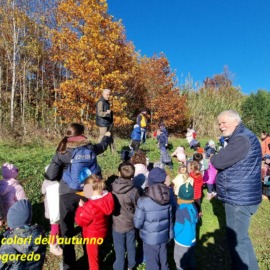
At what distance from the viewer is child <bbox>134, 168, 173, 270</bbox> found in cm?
316

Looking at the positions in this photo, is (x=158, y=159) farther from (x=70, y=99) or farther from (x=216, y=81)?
(x=216, y=81)

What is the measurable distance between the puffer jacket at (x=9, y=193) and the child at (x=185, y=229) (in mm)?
2420

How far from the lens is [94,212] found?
3.10m

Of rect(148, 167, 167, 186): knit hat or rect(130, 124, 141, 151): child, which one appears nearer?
rect(148, 167, 167, 186): knit hat

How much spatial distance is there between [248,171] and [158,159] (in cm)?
613

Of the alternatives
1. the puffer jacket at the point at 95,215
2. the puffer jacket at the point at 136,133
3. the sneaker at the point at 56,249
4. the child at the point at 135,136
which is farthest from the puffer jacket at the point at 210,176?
the sneaker at the point at 56,249

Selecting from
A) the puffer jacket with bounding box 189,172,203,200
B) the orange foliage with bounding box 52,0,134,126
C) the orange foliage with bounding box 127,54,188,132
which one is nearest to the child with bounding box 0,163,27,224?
the puffer jacket with bounding box 189,172,203,200

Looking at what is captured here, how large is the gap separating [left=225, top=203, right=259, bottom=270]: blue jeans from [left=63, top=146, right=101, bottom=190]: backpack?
1877 mm

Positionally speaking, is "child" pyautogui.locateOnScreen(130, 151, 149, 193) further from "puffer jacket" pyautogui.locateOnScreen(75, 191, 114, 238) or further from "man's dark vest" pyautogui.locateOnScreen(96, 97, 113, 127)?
"man's dark vest" pyautogui.locateOnScreen(96, 97, 113, 127)

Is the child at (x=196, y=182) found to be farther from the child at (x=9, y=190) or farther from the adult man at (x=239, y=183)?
the child at (x=9, y=190)

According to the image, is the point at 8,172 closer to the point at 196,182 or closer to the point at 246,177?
the point at 246,177

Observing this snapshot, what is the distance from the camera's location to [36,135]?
39.1 ft

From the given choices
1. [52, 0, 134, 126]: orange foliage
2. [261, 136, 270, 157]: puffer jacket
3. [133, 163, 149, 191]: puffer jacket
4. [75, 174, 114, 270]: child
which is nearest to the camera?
[75, 174, 114, 270]: child

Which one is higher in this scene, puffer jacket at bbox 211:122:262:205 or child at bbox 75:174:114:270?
puffer jacket at bbox 211:122:262:205
